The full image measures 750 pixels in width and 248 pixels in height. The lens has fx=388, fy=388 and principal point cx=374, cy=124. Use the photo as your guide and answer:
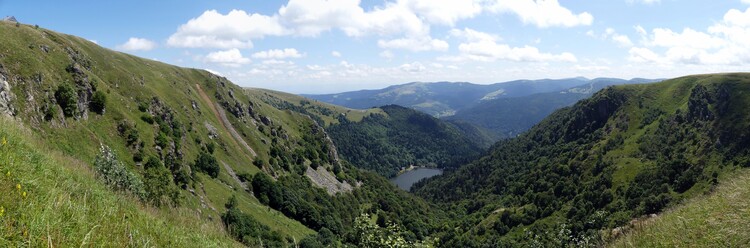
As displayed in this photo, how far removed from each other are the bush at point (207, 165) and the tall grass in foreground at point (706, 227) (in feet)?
267

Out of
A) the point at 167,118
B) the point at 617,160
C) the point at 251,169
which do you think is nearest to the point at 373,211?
the point at 251,169

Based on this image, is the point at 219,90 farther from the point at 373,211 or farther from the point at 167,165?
the point at 167,165

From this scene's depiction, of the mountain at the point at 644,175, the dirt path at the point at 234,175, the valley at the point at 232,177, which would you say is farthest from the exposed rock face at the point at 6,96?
the mountain at the point at 644,175

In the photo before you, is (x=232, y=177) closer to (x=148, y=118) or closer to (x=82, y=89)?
(x=148, y=118)

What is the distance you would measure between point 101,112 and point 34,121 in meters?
16.8

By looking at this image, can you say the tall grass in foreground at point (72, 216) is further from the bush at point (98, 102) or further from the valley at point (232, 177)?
the bush at point (98, 102)

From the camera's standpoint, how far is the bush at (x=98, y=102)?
2400 inches

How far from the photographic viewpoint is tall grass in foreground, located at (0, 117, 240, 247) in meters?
5.65

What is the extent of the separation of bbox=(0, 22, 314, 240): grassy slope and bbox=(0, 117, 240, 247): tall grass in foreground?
0.37 metres

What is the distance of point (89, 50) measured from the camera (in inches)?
3752

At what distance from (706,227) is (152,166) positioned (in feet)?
215

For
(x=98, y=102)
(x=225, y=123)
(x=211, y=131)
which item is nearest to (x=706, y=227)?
(x=98, y=102)

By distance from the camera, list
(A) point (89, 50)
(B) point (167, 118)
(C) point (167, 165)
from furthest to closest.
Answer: (A) point (89, 50) → (B) point (167, 118) → (C) point (167, 165)

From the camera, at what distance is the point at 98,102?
61375mm
